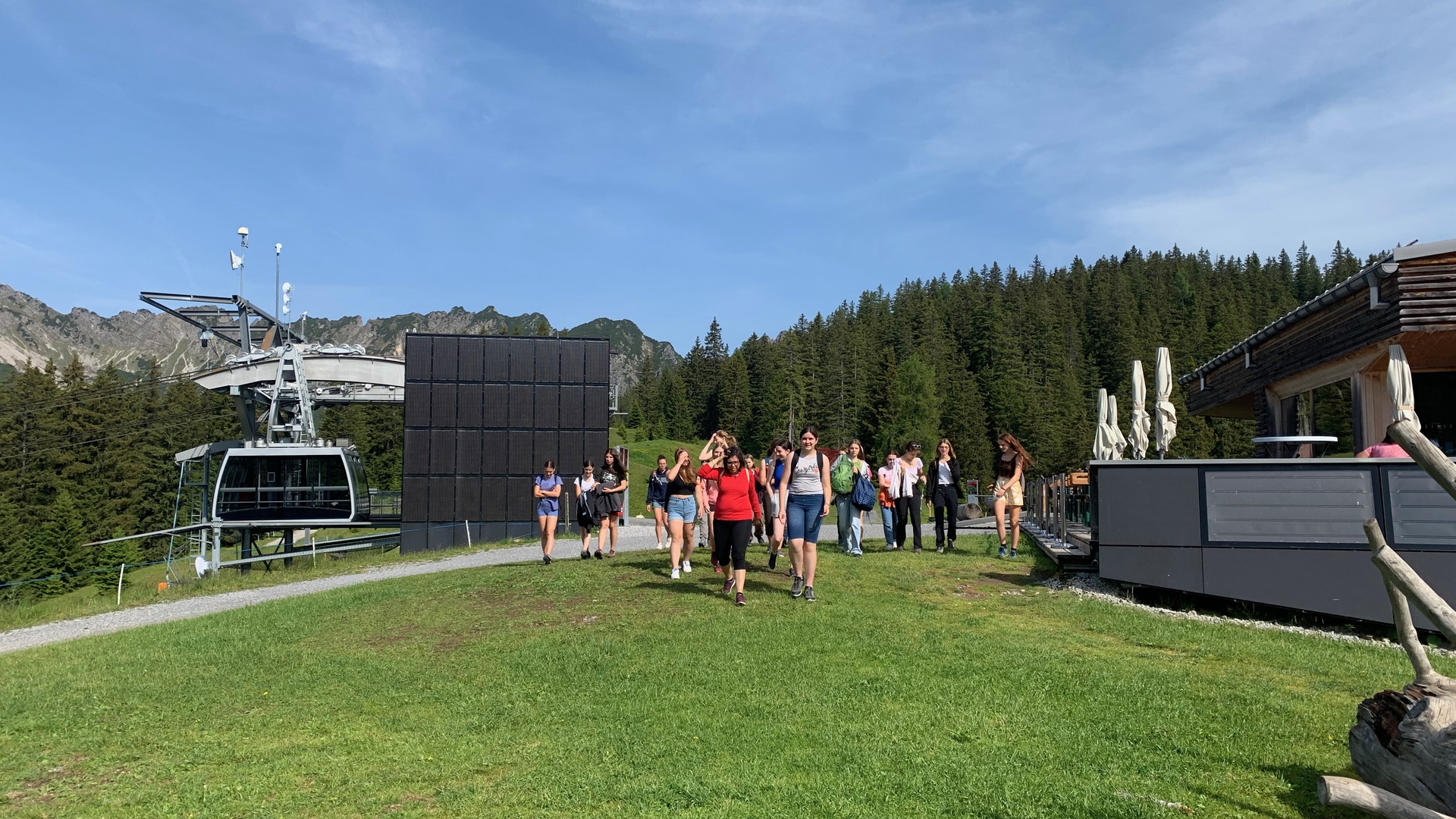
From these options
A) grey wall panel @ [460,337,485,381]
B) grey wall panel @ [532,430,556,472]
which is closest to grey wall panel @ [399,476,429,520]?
grey wall panel @ [532,430,556,472]

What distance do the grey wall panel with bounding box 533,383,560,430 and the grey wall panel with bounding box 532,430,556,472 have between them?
0.67 ft

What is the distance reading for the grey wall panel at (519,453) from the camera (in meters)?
32.5

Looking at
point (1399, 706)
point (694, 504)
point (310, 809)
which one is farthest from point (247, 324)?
point (1399, 706)

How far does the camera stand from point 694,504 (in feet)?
43.2

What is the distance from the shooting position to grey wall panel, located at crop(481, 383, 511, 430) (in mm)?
32594

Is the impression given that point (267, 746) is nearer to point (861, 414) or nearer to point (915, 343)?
point (861, 414)

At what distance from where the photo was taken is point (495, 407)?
107 ft

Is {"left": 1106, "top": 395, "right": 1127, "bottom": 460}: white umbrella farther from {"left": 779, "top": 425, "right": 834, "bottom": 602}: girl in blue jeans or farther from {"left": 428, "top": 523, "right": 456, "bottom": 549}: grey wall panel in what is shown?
{"left": 428, "top": 523, "right": 456, "bottom": 549}: grey wall panel

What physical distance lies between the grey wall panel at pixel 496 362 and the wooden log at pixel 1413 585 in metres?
30.6

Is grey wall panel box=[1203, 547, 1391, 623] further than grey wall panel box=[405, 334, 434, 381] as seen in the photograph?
No

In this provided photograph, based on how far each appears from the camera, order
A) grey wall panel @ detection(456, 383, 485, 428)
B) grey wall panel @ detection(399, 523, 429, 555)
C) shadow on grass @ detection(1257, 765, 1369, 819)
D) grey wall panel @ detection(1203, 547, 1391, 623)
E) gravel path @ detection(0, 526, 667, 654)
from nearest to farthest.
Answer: shadow on grass @ detection(1257, 765, 1369, 819) < grey wall panel @ detection(1203, 547, 1391, 623) < gravel path @ detection(0, 526, 667, 654) < grey wall panel @ detection(399, 523, 429, 555) < grey wall panel @ detection(456, 383, 485, 428)

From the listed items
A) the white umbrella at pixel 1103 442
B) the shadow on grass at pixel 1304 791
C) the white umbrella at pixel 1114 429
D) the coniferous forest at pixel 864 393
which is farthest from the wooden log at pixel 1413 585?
the coniferous forest at pixel 864 393

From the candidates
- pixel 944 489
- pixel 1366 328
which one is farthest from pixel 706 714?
pixel 1366 328

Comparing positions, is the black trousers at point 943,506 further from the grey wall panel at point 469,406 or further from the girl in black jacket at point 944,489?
the grey wall panel at point 469,406
